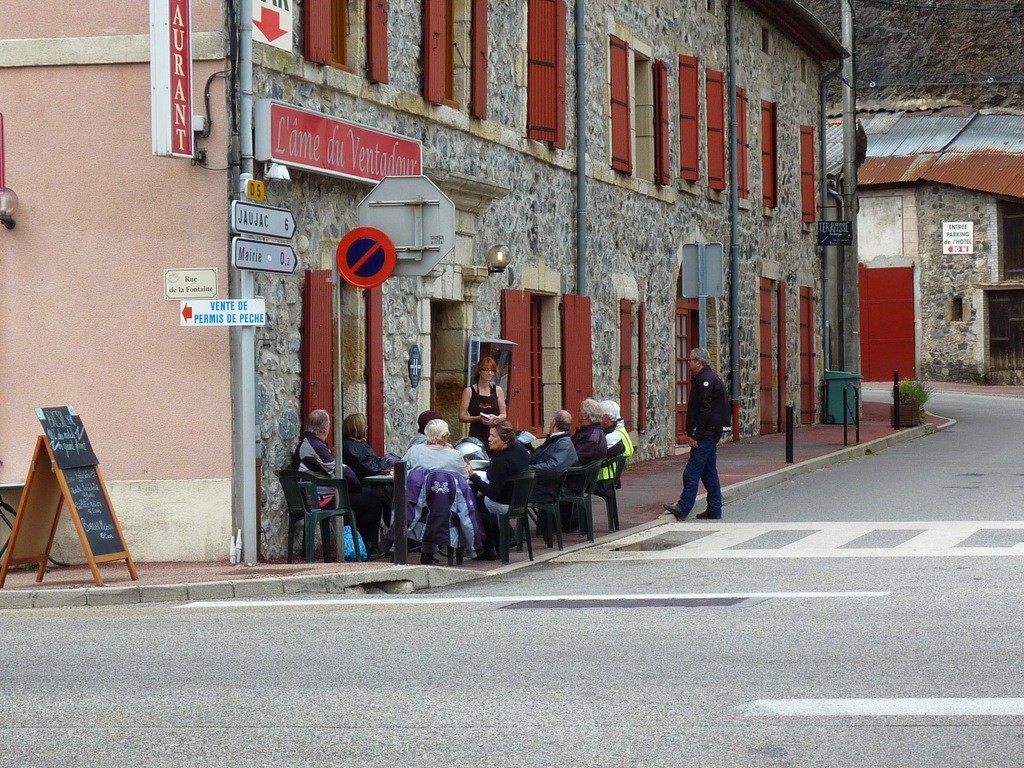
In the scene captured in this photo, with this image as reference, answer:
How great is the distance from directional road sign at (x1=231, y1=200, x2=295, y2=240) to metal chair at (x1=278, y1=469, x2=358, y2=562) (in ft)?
5.74

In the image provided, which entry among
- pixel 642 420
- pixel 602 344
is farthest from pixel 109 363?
pixel 642 420

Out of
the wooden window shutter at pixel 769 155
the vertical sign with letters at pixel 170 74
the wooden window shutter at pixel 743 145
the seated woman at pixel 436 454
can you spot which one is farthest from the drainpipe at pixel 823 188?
the vertical sign with letters at pixel 170 74

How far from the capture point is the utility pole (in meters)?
29.0

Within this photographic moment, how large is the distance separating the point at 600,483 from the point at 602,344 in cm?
618

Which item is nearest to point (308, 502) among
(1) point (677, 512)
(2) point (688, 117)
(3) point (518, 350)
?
(1) point (677, 512)

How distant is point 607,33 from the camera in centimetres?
1997

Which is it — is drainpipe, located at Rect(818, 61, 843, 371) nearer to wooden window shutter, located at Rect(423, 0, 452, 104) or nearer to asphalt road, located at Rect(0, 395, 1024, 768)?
wooden window shutter, located at Rect(423, 0, 452, 104)

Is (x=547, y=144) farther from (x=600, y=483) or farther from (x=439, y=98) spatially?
(x=600, y=483)

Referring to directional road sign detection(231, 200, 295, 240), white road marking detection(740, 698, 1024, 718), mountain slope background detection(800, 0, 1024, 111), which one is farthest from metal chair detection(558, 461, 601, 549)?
mountain slope background detection(800, 0, 1024, 111)

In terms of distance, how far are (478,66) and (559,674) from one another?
10.2 meters

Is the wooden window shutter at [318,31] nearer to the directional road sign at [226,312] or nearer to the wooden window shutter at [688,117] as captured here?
the directional road sign at [226,312]

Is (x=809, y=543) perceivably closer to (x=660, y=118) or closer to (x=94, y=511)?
(x=94, y=511)

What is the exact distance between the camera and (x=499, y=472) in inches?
468

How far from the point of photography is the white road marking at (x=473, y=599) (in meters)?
9.23
